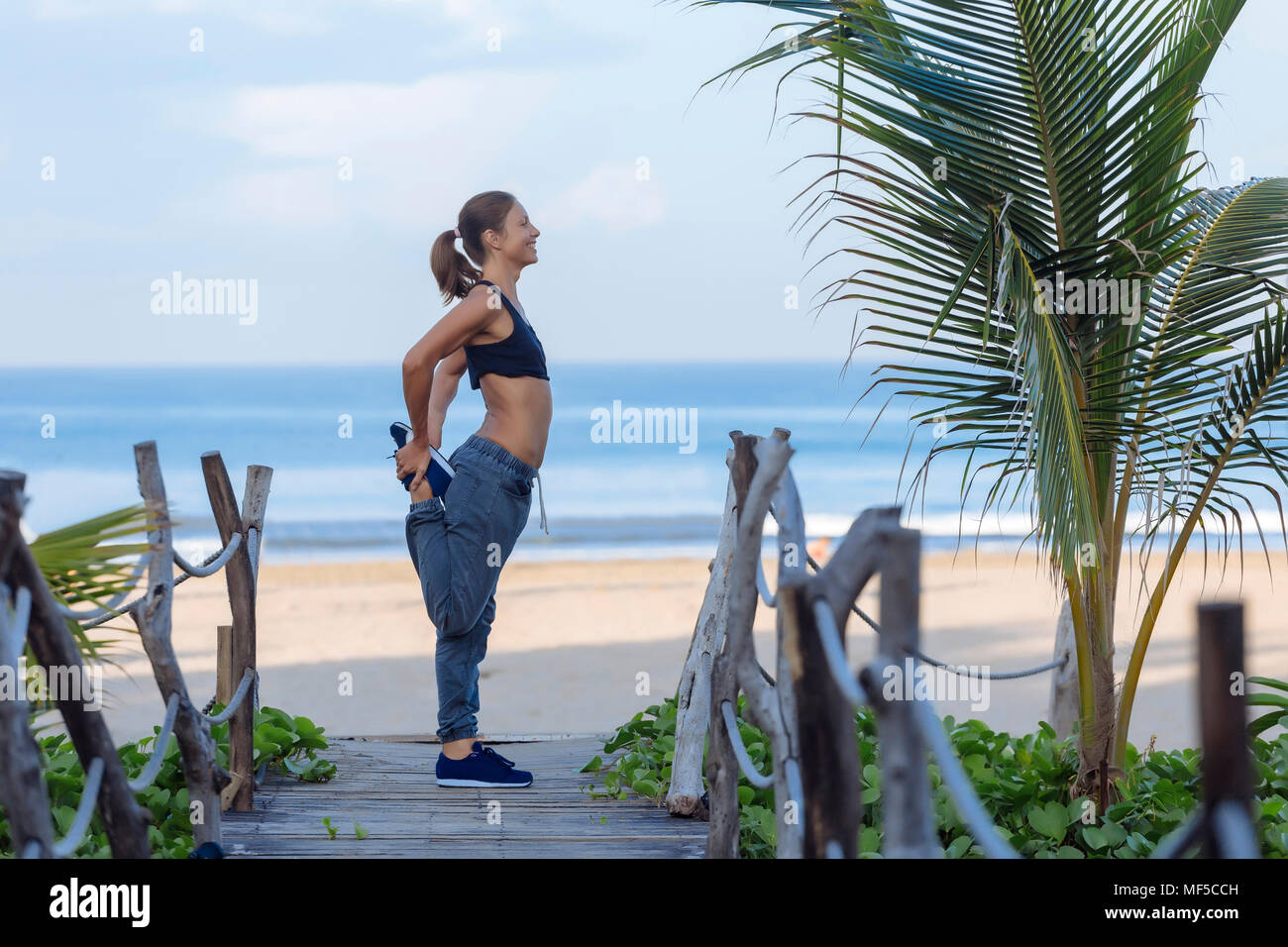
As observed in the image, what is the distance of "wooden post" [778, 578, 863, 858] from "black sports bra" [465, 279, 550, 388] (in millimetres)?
2170

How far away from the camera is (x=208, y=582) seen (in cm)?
1480

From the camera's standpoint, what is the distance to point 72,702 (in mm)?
2344

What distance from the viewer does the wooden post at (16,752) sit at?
6.69 ft

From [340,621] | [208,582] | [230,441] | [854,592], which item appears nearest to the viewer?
[854,592]

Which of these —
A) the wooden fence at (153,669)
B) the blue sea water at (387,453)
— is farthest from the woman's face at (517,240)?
the blue sea water at (387,453)

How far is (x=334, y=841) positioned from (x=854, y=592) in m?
2.33

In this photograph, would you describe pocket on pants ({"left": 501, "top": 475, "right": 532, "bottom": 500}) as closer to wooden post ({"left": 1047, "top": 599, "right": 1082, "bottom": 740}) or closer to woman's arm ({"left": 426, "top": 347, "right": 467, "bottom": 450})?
woman's arm ({"left": 426, "top": 347, "right": 467, "bottom": 450})

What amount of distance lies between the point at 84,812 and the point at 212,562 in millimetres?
1475

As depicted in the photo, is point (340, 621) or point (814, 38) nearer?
point (814, 38)

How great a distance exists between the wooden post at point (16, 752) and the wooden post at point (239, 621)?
69.7 inches

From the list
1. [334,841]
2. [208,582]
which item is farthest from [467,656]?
[208,582]

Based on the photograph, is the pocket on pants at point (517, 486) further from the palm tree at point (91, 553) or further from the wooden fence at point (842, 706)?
the palm tree at point (91, 553)
